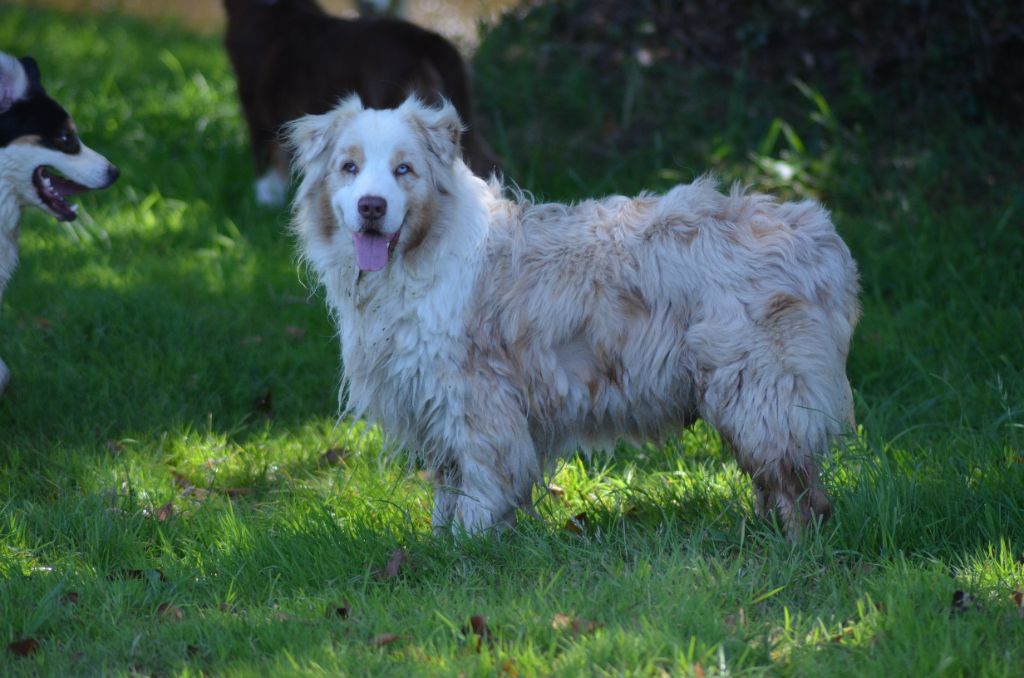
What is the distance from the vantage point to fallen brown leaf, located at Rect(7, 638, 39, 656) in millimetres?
3480

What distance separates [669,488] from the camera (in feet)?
14.3

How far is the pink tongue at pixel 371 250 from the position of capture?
3980mm

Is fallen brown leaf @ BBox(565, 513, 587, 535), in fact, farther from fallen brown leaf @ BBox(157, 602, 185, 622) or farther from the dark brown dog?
the dark brown dog

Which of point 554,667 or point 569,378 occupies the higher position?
point 569,378

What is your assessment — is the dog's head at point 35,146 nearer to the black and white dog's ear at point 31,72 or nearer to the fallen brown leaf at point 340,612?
the black and white dog's ear at point 31,72

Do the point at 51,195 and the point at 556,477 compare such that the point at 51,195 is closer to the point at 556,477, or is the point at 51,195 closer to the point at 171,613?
the point at 171,613

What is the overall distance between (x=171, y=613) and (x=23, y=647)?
Result: 1.38 ft

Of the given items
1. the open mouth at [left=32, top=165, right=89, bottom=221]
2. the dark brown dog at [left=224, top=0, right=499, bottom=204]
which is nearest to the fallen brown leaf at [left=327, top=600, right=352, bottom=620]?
the open mouth at [left=32, top=165, right=89, bottom=221]

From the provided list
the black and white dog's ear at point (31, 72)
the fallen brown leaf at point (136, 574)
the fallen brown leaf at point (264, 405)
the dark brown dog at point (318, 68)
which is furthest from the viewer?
the dark brown dog at point (318, 68)

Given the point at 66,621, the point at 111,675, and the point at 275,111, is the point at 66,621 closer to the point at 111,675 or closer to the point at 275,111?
the point at 111,675

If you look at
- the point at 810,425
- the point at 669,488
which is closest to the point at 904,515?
the point at 810,425

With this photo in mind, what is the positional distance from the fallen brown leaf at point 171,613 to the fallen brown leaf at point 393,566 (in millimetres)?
602

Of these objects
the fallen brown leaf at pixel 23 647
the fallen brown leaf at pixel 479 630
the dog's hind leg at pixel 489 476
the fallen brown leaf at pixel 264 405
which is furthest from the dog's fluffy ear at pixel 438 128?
the fallen brown leaf at pixel 23 647

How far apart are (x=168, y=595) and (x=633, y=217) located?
195 centimetres
